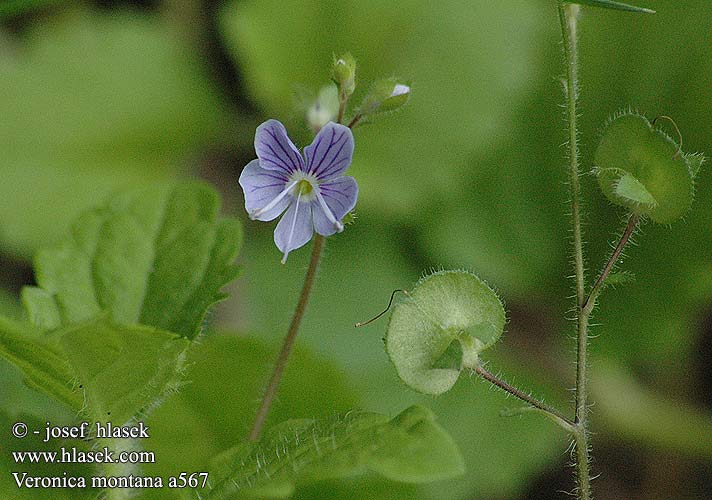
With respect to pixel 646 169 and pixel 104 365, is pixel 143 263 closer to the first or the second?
pixel 104 365

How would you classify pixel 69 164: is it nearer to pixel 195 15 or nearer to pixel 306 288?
pixel 195 15

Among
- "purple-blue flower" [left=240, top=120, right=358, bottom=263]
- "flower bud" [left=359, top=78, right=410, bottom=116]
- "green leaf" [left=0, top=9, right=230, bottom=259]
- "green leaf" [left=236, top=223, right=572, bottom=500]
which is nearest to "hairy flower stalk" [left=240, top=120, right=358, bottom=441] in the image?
"purple-blue flower" [left=240, top=120, right=358, bottom=263]

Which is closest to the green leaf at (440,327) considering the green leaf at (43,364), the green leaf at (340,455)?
the green leaf at (340,455)

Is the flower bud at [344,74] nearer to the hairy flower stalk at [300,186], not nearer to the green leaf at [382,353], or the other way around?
the hairy flower stalk at [300,186]

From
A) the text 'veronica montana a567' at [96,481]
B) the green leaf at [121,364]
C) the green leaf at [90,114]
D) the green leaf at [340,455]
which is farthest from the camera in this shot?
the green leaf at [90,114]

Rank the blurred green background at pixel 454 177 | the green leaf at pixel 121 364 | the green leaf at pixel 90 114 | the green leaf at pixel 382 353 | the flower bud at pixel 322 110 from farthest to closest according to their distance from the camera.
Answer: the green leaf at pixel 90 114 < the blurred green background at pixel 454 177 < the green leaf at pixel 382 353 < the flower bud at pixel 322 110 < the green leaf at pixel 121 364

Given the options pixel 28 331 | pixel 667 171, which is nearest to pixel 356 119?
pixel 667 171
